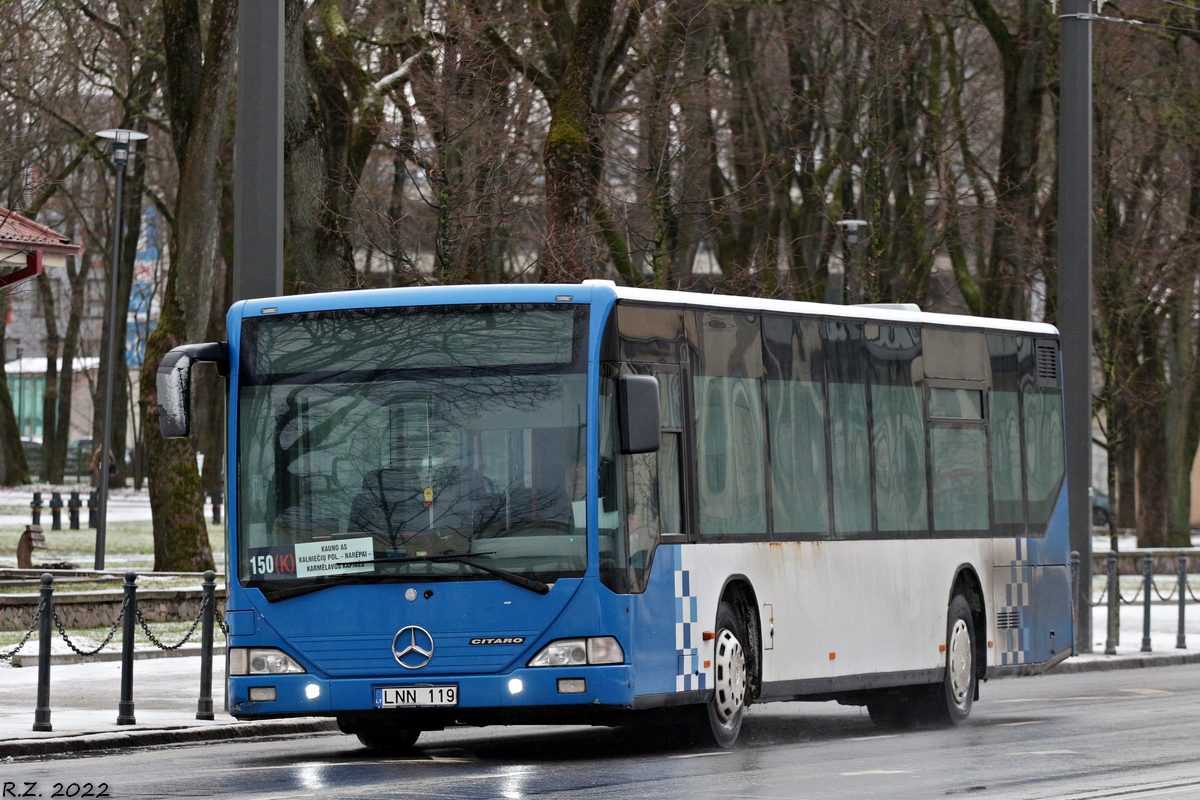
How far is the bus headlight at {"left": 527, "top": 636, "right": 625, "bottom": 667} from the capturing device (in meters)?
12.3

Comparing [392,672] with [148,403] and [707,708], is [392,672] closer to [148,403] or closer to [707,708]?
[707,708]

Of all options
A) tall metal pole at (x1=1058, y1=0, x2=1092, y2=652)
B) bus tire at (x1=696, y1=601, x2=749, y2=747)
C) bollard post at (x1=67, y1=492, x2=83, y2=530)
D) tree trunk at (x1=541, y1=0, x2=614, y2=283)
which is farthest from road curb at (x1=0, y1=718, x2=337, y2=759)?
bollard post at (x1=67, y1=492, x2=83, y2=530)

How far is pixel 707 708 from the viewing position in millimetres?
13469

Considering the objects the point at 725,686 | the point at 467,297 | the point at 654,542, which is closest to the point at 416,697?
the point at 654,542

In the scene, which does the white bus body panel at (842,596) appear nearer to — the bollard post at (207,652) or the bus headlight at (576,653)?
the bus headlight at (576,653)

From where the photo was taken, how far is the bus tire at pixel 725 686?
44.2ft

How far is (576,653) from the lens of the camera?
12.3 metres

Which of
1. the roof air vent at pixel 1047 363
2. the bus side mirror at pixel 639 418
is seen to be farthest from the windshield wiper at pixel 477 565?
the roof air vent at pixel 1047 363

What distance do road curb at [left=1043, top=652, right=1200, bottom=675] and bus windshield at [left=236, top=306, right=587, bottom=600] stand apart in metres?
11.2

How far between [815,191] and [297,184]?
1244 centimetres

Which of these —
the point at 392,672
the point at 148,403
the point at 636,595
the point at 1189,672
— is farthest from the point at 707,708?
the point at 148,403

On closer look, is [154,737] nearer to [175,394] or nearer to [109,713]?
[109,713]

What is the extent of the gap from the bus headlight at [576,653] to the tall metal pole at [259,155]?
4.22 metres

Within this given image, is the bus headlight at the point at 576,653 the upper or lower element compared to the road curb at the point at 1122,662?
upper
